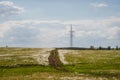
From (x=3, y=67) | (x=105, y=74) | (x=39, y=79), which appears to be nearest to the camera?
(x=39, y=79)

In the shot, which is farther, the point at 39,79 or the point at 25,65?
the point at 25,65

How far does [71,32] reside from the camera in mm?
189250

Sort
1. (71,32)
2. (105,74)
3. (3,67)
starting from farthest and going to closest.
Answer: (71,32), (3,67), (105,74)

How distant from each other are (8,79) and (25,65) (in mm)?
25063

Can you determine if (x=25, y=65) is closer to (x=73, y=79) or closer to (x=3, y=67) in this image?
(x=3, y=67)

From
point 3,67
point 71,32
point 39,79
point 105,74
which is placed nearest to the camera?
point 39,79

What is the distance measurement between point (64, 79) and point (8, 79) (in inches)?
320

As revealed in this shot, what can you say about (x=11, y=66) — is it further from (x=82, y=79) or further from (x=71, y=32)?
(x=71, y=32)

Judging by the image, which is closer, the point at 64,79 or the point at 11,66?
the point at 64,79

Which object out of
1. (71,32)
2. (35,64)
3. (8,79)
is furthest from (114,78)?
(71,32)

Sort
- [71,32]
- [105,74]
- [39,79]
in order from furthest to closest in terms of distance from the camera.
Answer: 1. [71,32]
2. [105,74]
3. [39,79]

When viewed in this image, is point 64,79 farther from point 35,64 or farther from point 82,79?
point 35,64

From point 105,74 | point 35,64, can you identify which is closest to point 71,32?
point 35,64

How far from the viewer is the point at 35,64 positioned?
74438 mm
